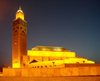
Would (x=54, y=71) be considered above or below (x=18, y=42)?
below

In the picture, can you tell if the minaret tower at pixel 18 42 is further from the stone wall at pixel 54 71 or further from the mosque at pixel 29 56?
the stone wall at pixel 54 71

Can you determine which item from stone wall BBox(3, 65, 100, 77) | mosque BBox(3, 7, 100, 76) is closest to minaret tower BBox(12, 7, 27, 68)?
mosque BBox(3, 7, 100, 76)

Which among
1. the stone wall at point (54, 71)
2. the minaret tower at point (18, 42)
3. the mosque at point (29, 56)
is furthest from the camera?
the minaret tower at point (18, 42)

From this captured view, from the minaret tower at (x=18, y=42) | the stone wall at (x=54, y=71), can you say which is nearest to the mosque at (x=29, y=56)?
the minaret tower at (x=18, y=42)

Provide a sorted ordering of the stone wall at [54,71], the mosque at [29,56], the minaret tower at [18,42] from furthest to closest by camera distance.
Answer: the minaret tower at [18,42]
the mosque at [29,56]
the stone wall at [54,71]

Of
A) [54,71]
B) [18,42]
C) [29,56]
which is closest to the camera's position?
[54,71]

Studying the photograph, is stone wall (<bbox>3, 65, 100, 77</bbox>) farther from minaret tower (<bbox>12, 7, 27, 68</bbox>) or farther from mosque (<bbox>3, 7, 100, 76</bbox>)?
minaret tower (<bbox>12, 7, 27, 68</bbox>)

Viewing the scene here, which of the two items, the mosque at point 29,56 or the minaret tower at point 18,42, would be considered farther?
the minaret tower at point 18,42

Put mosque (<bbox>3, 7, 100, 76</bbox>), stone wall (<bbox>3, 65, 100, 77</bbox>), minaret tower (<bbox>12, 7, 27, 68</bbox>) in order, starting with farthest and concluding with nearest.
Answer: minaret tower (<bbox>12, 7, 27, 68</bbox>), mosque (<bbox>3, 7, 100, 76</bbox>), stone wall (<bbox>3, 65, 100, 77</bbox>)

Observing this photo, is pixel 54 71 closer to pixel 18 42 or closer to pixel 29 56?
pixel 29 56

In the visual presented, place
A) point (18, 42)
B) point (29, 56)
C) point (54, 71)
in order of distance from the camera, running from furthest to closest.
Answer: point (18, 42) < point (29, 56) < point (54, 71)

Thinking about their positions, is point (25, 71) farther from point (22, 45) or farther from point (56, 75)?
point (22, 45)

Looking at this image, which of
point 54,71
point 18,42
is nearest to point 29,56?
point 18,42

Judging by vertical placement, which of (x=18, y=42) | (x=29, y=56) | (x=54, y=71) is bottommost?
(x=54, y=71)
